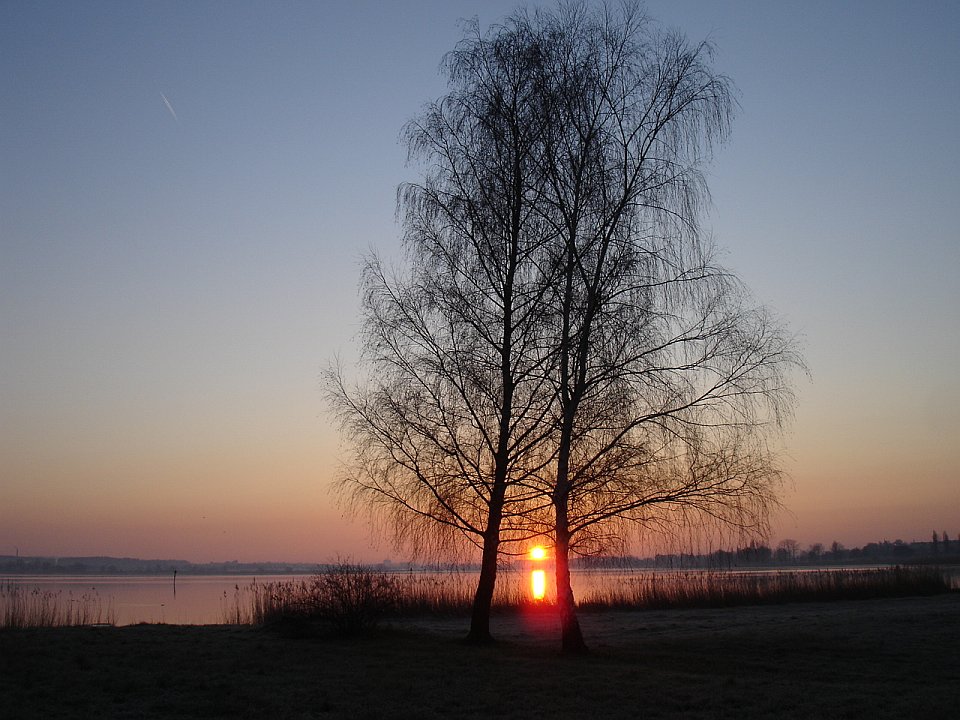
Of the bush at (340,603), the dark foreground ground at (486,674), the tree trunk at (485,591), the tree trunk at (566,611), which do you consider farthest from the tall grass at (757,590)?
the tree trunk at (566,611)

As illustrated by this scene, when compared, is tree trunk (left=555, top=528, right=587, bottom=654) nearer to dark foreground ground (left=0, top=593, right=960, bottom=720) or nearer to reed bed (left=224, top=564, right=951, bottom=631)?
dark foreground ground (left=0, top=593, right=960, bottom=720)

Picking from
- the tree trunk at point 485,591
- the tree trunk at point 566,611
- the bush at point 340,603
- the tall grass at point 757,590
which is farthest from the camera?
the tall grass at point 757,590

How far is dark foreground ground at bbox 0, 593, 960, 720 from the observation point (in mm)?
10969

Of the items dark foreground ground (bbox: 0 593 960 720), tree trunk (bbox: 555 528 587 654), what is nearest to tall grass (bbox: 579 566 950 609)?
dark foreground ground (bbox: 0 593 960 720)

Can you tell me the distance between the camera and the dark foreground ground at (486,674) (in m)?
11.0

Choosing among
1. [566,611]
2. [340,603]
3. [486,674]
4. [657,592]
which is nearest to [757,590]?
[657,592]

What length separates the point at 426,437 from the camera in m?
16.9

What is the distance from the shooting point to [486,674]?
13.5 m

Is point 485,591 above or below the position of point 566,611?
above

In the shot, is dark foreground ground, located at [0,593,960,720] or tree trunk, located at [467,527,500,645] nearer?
dark foreground ground, located at [0,593,960,720]

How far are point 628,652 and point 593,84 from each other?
11753mm

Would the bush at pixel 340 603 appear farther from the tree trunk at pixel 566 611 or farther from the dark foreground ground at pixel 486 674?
the tree trunk at pixel 566 611

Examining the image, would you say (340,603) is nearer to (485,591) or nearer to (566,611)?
(485,591)

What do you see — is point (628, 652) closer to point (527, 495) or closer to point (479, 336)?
point (527, 495)
